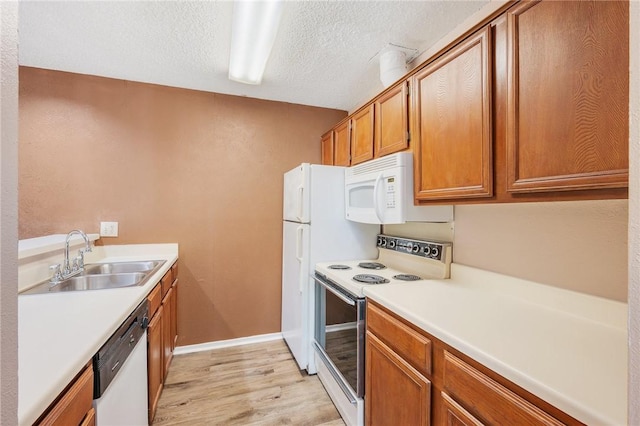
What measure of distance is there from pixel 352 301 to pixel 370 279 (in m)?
0.21

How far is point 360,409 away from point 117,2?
259 cm

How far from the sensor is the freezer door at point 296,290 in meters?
2.20

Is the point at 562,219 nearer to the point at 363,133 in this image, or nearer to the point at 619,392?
the point at 619,392

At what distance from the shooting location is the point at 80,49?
198 centimetres

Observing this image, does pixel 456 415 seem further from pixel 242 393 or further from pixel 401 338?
pixel 242 393

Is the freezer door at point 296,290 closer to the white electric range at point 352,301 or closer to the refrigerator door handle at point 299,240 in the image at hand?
the refrigerator door handle at point 299,240

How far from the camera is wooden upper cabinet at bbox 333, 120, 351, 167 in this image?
2.43m

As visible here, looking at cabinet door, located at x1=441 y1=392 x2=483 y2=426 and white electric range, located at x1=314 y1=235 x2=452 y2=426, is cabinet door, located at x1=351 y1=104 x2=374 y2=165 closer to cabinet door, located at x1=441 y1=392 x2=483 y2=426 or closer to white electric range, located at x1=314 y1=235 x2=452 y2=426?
white electric range, located at x1=314 y1=235 x2=452 y2=426

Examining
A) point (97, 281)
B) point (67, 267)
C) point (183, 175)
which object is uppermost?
point (183, 175)

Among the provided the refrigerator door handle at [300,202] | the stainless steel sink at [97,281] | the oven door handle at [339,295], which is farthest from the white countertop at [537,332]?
→ the stainless steel sink at [97,281]

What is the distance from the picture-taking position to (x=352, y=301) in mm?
1567

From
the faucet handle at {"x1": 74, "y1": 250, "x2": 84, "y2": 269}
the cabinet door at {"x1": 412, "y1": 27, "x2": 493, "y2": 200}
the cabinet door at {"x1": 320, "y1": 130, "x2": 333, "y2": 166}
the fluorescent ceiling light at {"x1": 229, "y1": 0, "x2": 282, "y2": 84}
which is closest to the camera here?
the cabinet door at {"x1": 412, "y1": 27, "x2": 493, "y2": 200}

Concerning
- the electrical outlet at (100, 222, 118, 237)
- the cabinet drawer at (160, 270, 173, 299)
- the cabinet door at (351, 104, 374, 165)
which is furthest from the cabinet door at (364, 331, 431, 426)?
the electrical outlet at (100, 222, 118, 237)

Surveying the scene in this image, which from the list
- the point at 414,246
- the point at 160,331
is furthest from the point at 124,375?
the point at 414,246
